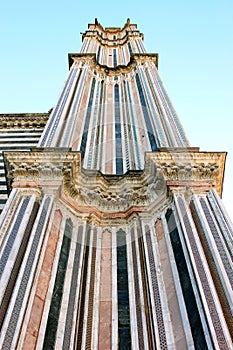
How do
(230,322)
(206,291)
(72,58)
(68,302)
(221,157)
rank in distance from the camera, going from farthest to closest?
1. (72,58)
2. (221,157)
3. (68,302)
4. (206,291)
5. (230,322)

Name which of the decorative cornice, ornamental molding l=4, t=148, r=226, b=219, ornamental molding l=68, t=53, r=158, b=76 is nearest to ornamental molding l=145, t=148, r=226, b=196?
ornamental molding l=4, t=148, r=226, b=219

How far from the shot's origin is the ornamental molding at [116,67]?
1863 cm

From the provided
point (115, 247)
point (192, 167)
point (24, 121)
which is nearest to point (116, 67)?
point (24, 121)

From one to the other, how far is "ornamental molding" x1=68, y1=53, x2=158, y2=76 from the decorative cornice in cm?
A: 270

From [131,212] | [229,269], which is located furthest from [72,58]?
[229,269]

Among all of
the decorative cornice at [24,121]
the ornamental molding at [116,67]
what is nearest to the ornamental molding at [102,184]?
the decorative cornice at [24,121]

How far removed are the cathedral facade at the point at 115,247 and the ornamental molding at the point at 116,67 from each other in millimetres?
6493

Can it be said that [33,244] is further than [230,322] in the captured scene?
Yes

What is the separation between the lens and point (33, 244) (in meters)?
7.30

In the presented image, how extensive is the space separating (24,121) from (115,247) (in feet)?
A: 33.7

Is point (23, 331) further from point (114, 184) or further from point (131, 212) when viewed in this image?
point (114, 184)

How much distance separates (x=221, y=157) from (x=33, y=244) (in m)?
4.10

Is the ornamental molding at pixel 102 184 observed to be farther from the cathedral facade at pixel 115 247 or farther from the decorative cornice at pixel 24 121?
the decorative cornice at pixel 24 121

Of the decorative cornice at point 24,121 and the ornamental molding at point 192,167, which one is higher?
the decorative cornice at point 24,121
